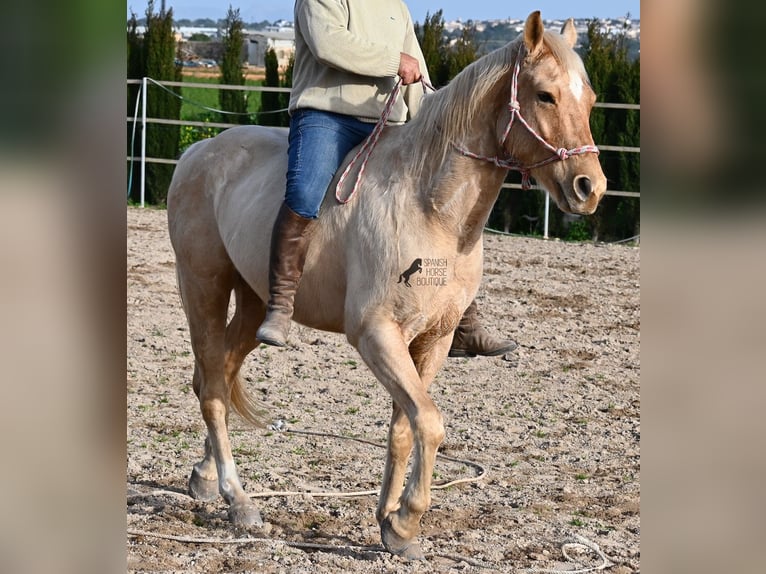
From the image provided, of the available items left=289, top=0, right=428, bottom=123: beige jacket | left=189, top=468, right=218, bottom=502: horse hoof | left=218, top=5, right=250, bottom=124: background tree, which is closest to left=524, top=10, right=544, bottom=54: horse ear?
left=289, top=0, right=428, bottom=123: beige jacket

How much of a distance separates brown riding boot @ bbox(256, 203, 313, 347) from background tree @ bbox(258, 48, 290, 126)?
1161 cm

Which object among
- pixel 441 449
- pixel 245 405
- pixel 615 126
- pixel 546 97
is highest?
pixel 546 97

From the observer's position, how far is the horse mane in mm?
3441

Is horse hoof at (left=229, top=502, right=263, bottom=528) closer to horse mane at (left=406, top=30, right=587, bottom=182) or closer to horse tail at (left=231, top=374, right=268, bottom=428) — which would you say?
horse tail at (left=231, top=374, right=268, bottom=428)

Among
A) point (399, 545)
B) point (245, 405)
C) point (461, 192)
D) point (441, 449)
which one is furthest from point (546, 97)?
point (441, 449)

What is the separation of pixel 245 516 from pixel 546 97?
2.11 meters

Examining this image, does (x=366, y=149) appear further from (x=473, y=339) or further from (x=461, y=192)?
(x=473, y=339)

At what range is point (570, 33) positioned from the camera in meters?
3.76

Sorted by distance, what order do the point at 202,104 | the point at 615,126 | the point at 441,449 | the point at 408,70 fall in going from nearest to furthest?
the point at 408,70 < the point at 441,449 < the point at 615,126 < the point at 202,104

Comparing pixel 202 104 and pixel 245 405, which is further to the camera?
pixel 202 104

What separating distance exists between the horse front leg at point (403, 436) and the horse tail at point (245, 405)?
1137 mm
